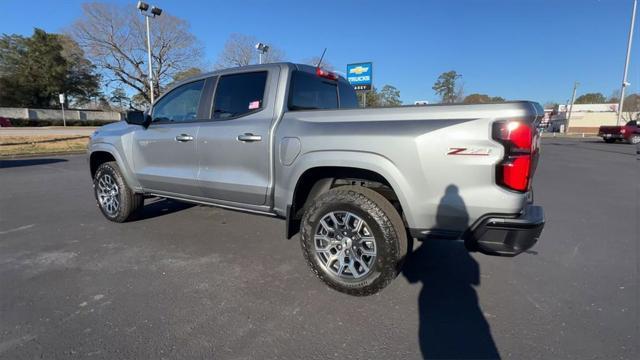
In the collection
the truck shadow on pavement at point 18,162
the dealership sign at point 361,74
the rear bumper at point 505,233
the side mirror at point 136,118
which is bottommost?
the truck shadow on pavement at point 18,162

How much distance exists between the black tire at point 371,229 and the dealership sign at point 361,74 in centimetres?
1912

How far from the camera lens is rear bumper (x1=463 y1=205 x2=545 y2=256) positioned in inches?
91.0

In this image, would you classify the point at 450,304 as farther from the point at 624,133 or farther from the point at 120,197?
the point at 624,133

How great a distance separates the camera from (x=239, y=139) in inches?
131

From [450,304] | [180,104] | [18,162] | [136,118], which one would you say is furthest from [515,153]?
[18,162]

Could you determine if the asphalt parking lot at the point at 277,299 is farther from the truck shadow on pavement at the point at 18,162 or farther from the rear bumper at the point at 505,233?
the truck shadow on pavement at the point at 18,162

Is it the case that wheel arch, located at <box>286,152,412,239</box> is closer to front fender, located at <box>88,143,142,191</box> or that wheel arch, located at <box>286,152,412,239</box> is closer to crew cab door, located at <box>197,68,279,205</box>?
crew cab door, located at <box>197,68,279,205</box>

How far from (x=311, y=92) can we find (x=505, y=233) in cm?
226

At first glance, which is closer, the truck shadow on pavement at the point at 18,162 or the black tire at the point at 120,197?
the black tire at the point at 120,197

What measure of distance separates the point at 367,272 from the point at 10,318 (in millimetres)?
2624

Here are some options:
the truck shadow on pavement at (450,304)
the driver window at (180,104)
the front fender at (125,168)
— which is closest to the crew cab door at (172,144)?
the driver window at (180,104)

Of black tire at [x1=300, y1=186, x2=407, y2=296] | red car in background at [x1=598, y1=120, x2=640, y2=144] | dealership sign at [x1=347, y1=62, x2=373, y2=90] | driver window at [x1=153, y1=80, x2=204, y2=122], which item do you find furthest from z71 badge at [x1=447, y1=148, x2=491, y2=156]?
red car in background at [x1=598, y1=120, x2=640, y2=144]

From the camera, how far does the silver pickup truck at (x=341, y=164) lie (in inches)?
90.9

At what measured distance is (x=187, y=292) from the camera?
2.90 metres
